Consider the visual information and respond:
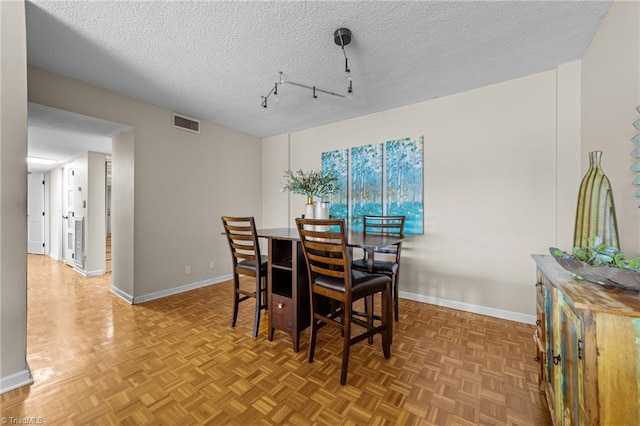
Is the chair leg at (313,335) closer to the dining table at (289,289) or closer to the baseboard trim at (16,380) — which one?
the dining table at (289,289)

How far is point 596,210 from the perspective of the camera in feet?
4.21

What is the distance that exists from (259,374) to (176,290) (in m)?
2.34

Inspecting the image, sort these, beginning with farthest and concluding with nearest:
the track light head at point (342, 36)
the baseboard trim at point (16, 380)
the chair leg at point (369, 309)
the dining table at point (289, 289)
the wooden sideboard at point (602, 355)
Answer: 1. the chair leg at point (369, 309)
2. the dining table at point (289, 289)
3. the track light head at point (342, 36)
4. the baseboard trim at point (16, 380)
5. the wooden sideboard at point (602, 355)

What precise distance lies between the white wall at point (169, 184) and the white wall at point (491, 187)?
8.88ft

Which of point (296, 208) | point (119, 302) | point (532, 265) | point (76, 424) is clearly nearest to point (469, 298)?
point (532, 265)

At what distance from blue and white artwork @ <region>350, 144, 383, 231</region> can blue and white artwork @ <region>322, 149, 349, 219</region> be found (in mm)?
102

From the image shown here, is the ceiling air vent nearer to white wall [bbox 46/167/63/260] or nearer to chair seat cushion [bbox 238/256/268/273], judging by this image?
chair seat cushion [bbox 238/256/268/273]

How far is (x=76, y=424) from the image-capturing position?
1.35m

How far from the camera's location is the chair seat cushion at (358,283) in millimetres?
1760

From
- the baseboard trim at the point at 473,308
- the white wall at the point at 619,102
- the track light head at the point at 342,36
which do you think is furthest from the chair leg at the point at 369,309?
the track light head at the point at 342,36

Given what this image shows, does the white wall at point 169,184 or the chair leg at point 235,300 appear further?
the white wall at point 169,184

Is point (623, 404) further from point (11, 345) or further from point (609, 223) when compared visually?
point (11, 345)

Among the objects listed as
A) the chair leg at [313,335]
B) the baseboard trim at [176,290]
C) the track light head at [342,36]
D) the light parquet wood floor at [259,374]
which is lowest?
the light parquet wood floor at [259,374]

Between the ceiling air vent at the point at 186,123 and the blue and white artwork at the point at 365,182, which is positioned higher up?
the ceiling air vent at the point at 186,123
